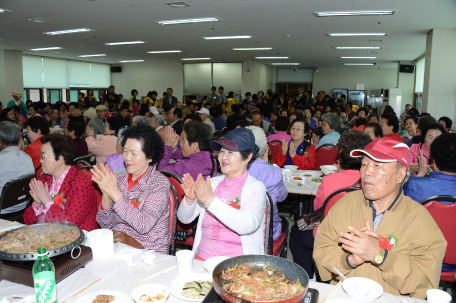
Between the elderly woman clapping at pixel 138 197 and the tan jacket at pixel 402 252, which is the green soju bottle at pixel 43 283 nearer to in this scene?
the elderly woman clapping at pixel 138 197

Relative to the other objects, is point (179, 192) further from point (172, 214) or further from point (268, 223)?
point (268, 223)

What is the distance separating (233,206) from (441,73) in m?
8.09

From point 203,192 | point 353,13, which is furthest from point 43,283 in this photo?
point 353,13

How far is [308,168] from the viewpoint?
4.45 m

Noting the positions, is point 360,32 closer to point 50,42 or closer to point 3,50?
point 50,42

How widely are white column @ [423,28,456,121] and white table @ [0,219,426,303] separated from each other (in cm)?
817

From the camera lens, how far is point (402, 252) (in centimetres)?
159

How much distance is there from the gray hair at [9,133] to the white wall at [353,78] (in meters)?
18.1

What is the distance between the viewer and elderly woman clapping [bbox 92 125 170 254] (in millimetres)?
1963

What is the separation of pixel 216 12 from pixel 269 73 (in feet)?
42.7

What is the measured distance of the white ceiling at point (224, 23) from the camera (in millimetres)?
6031

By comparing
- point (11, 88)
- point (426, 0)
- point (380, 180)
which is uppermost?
point (426, 0)

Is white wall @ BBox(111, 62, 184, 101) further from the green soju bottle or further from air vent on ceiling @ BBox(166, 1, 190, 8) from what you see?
the green soju bottle

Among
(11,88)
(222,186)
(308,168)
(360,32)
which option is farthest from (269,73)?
(222,186)
